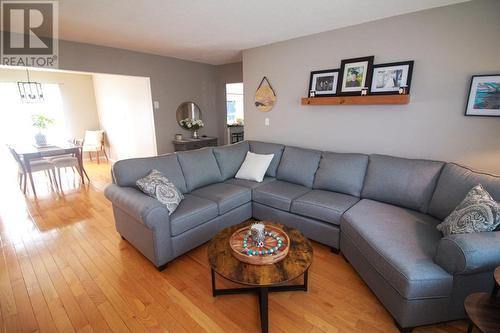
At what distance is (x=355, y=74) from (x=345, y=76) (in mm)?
118

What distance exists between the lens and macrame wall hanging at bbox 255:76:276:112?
3672 millimetres

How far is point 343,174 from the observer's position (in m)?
2.64

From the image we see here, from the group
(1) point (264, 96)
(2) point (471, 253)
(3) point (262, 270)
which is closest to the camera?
(2) point (471, 253)

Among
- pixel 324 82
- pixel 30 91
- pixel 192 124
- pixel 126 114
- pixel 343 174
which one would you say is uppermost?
pixel 30 91

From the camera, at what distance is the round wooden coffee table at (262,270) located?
144 cm

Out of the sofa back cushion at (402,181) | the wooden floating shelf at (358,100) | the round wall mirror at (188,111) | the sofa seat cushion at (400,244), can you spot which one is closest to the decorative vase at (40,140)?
the round wall mirror at (188,111)

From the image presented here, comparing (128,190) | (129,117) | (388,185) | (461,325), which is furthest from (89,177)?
(461,325)

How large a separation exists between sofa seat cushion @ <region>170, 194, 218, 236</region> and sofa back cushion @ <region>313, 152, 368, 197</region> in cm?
129

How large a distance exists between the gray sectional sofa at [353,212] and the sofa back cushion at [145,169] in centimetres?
1

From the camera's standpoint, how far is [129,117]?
5.15 meters

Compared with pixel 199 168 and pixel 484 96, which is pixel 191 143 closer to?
pixel 199 168

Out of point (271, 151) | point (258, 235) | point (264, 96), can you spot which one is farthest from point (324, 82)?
point (258, 235)

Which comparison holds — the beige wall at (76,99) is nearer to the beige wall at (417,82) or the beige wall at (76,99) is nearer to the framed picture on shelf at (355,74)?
the beige wall at (417,82)

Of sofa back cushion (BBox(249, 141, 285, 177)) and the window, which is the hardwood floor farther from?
the window
